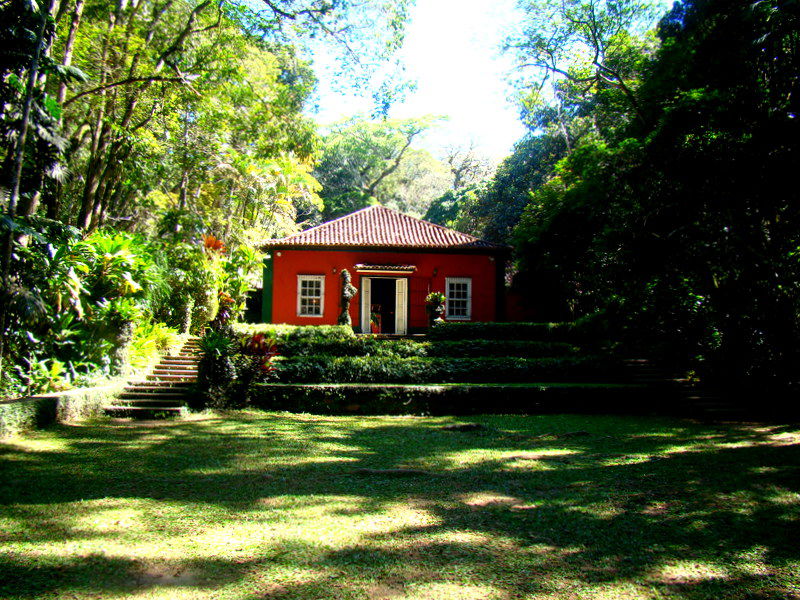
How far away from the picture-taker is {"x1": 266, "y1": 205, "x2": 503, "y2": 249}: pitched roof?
1775cm

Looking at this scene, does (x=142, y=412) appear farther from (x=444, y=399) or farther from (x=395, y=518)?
(x=395, y=518)

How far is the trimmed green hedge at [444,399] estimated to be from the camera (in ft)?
30.0

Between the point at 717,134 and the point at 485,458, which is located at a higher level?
the point at 717,134

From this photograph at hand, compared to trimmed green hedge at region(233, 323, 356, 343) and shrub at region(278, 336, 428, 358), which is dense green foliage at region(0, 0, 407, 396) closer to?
trimmed green hedge at region(233, 323, 356, 343)

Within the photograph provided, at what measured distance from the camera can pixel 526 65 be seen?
57.7 ft

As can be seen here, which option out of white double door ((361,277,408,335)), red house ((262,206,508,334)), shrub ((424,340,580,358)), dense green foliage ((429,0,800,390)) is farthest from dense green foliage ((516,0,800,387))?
white double door ((361,277,408,335))

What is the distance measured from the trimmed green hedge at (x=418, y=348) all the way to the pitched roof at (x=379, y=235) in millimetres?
5864

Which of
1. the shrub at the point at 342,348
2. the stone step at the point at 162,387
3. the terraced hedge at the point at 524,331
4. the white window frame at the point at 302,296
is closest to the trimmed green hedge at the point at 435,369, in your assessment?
the shrub at the point at 342,348

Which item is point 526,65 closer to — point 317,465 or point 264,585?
point 317,465

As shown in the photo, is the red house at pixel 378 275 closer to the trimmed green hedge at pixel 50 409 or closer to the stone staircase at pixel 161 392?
the stone staircase at pixel 161 392

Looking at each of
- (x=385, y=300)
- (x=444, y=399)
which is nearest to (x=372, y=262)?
(x=385, y=300)

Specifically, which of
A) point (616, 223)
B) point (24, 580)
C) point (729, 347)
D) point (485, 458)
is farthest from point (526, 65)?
point (24, 580)

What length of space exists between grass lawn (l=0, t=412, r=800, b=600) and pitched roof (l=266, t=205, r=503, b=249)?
11.6 m

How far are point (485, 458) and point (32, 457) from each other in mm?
4801
